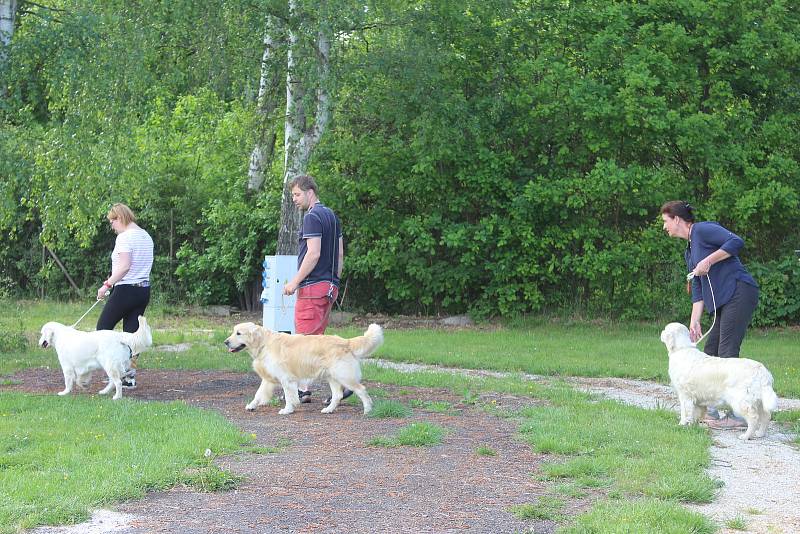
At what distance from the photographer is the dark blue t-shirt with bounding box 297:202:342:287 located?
922cm

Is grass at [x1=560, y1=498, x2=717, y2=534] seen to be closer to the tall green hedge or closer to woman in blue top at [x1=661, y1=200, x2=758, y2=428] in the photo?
woman in blue top at [x1=661, y1=200, x2=758, y2=428]

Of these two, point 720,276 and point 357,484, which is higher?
point 720,276

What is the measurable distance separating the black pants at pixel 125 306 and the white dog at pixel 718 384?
17.8 feet

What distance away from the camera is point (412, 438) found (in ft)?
25.2

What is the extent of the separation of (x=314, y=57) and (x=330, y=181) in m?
3.48

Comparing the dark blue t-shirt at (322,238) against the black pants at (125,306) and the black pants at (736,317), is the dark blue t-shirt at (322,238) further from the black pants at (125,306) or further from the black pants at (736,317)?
the black pants at (736,317)

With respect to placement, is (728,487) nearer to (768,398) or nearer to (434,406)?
(768,398)

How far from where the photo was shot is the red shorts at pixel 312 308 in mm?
9305

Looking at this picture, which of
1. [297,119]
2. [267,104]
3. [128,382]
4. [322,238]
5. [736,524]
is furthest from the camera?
[267,104]

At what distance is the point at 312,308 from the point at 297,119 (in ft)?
26.9

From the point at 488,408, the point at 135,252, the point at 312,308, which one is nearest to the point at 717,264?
the point at 488,408

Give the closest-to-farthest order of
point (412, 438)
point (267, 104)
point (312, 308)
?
point (412, 438)
point (312, 308)
point (267, 104)

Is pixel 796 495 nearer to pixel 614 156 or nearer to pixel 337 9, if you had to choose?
pixel 337 9

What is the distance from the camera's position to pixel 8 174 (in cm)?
1251
